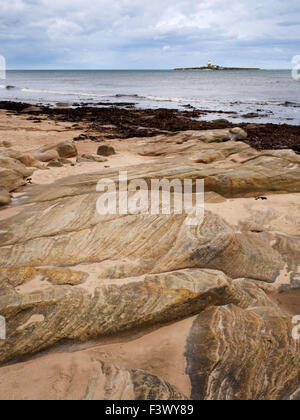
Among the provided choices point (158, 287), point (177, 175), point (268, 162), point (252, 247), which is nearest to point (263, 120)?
point (268, 162)

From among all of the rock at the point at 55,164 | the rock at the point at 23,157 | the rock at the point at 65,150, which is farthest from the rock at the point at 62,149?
the rock at the point at 23,157

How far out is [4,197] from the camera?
280 inches

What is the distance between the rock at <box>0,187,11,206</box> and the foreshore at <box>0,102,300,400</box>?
29mm

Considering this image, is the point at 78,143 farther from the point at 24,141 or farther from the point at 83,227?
the point at 83,227

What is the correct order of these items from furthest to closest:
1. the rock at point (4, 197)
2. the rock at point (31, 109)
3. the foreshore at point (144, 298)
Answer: the rock at point (31, 109) < the rock at point (4, 197) < the foreshore at point (144, 298)

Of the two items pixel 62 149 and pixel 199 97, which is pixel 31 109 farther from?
pixel 199 97

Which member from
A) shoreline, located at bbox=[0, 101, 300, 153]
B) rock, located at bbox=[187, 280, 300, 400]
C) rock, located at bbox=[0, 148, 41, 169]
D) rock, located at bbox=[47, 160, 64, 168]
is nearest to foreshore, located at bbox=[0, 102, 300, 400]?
rock, located at bbox=[187, 280, 300, 400]

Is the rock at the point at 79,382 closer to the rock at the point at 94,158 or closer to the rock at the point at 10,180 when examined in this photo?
the rock at the point at 10,180

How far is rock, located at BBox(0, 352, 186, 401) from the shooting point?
2.86 m

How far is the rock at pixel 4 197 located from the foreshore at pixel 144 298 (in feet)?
0.10

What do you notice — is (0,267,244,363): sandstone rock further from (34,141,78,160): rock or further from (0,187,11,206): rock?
(34,141,78,160): rock

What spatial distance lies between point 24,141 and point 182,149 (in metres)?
7.89

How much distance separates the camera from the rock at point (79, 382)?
2855mm

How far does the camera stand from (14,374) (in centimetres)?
318
